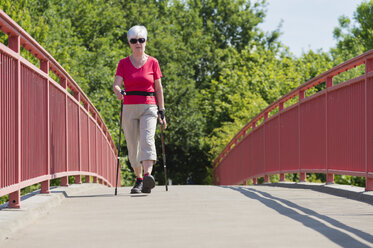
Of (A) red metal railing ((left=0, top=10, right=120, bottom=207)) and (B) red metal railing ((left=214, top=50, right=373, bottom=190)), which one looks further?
(B) red metal railing ((left=214, top=50, right=373, bottom=190))

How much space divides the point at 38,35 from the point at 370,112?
22.1m

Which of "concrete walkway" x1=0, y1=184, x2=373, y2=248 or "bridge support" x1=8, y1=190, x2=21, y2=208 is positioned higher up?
"bridge support" x1=8, y1=190, x2=21, y2=208

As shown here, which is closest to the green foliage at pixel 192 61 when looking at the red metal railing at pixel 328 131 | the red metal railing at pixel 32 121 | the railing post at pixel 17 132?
the red metal railing at pixel 328 131

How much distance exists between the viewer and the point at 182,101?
146 feet

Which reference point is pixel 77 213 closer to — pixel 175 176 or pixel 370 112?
pixel 370 112

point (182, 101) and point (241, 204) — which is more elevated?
point (182, 101)

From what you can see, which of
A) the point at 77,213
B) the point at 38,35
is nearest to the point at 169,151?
the point at 38,35

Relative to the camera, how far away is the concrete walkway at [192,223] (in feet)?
14.7

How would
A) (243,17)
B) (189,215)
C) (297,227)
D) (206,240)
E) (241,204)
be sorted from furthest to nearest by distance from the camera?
(243,17)
(241,204)
(189,215)
(297,227)
(206,240)

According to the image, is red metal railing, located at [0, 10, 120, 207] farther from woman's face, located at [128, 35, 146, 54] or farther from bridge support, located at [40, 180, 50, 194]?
woman's face, located at [128, 35, 146, 54]

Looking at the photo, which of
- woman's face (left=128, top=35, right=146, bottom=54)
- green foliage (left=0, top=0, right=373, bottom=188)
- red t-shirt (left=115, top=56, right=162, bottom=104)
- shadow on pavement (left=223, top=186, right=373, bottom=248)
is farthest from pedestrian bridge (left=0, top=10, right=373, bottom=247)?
green foliage (left=0, top=0, right=373, bottom=188)

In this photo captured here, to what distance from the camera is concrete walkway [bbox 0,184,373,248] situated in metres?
4.49

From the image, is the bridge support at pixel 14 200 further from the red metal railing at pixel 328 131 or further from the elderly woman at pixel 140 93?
the red metal railing at pixel 328 131

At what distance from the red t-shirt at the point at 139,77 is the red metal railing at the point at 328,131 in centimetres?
225
